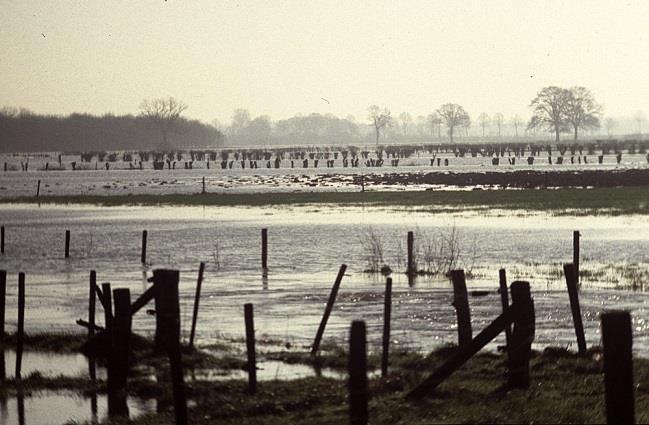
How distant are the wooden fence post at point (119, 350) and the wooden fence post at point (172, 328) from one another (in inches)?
79.1

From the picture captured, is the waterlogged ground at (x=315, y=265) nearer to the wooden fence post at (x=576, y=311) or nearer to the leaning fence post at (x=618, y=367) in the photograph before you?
the wooden fence post at (x=576, y=311)

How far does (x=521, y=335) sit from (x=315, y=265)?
23.3 metres

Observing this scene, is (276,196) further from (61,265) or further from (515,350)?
(515,350)

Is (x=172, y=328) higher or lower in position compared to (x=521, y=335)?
higher

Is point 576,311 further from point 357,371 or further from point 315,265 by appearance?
point 315,265

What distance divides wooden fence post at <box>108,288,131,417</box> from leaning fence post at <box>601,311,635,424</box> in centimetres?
939

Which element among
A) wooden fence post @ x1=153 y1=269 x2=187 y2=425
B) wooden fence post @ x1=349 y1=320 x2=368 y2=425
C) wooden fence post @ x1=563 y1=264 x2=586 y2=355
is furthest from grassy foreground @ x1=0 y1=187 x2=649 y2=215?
wooden fence post @ x1=349 y1=320 x2=368 y2=425

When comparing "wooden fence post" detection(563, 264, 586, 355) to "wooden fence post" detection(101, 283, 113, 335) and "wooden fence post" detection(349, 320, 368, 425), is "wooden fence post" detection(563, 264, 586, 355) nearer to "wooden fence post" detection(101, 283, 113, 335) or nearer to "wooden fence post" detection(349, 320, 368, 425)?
"wooden fence post" detection(101, 283, 113, 335)

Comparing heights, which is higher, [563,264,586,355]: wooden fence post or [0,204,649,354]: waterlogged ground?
[563,264,586,355]: wooden fence post

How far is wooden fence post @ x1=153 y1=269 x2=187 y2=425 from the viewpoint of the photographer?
15.0 meters

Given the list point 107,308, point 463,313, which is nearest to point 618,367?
point 463,313

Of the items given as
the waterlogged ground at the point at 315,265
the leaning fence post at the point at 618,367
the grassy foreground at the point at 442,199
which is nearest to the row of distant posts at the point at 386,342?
the leaning fence post at the point at 618,367

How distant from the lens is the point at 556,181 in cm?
8869

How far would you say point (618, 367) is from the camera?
9.21 m
